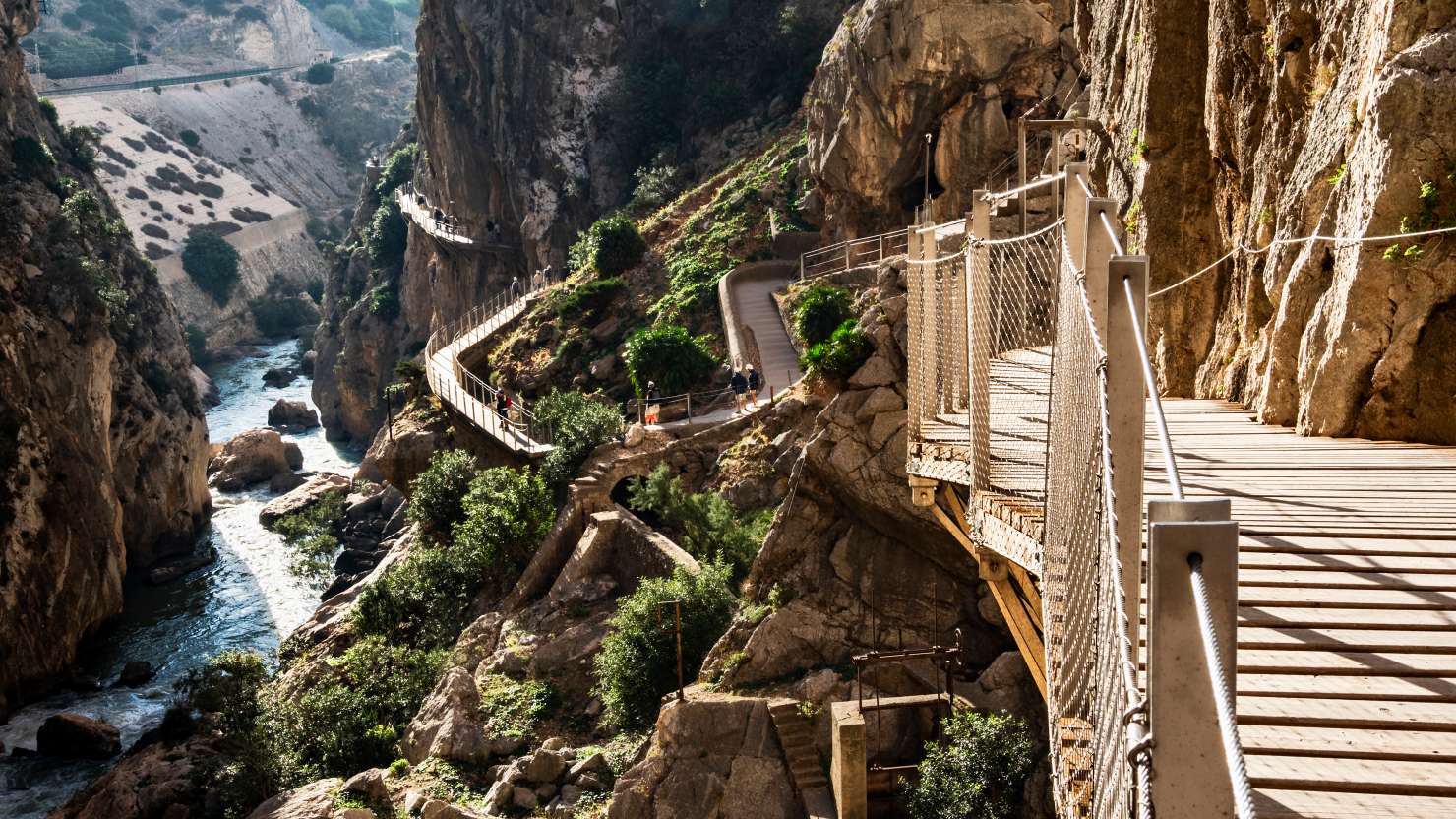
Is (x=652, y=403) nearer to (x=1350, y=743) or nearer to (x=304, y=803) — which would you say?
(x=304, y=803)

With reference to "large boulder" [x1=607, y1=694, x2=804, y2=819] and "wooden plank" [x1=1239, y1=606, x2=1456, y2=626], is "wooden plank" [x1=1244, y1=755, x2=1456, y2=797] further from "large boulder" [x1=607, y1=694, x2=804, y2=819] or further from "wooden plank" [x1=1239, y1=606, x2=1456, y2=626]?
"large boulder" [x1=607, y1=694, x2=804, y2=819]

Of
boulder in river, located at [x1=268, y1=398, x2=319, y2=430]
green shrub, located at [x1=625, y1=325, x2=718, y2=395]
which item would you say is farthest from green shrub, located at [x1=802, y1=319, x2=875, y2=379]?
boulder in river, located at [x1=268, y1=398, x2=319, y2=430]

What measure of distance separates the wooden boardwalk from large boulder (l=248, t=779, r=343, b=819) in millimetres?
13202

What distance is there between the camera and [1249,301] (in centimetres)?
932

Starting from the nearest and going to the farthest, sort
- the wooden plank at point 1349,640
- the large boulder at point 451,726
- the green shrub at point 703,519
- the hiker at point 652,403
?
the wooden plank at point 1349,640 → the large boulder at point 451,726 → the green shrub at point 703,519 → the hiker at point 652,403

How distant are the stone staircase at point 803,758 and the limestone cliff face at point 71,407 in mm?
23205

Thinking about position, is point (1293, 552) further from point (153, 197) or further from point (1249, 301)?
point (153, 197)

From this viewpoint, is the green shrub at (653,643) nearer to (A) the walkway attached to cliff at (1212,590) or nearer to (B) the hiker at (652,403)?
(B) the hiker at (652,403)

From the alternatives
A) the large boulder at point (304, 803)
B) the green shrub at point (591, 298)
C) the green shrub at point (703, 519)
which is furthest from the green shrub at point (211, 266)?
the large boulder at point (304, 803)

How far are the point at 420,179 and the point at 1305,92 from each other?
5846 cm

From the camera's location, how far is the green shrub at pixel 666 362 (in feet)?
94.5

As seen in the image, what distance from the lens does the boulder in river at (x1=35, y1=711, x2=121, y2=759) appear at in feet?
90.0

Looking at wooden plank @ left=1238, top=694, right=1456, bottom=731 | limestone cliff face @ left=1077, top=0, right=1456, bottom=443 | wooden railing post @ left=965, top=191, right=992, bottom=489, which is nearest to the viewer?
wooden plank @ left=1238, top=694, right=1456, bottom=731

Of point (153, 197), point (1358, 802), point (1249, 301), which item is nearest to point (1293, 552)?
point (1358, 802)
